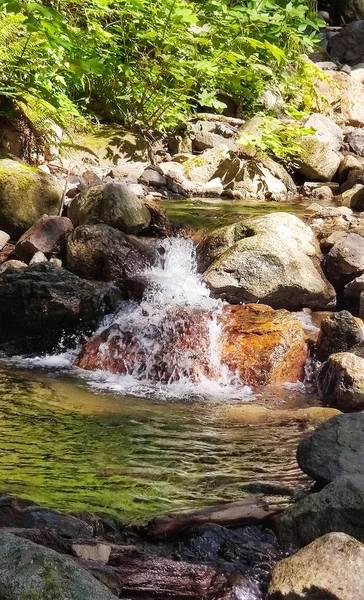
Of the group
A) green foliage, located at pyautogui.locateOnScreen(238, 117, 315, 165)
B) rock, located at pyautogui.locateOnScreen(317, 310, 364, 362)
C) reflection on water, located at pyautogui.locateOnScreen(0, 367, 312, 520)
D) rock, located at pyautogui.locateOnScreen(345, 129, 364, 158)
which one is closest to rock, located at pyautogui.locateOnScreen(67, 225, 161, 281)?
reflection on water, located at pyautogui.locateOnScreen(0, 367, 312, 520)

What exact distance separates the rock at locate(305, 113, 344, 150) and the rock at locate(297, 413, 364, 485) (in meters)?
10.3

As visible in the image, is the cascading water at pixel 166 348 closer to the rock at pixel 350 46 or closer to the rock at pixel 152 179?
the rock at pixel 152 179

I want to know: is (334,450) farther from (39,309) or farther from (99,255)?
(99,255)

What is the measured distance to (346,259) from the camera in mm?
7750

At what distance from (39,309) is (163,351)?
119cm

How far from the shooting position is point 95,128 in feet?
39.2

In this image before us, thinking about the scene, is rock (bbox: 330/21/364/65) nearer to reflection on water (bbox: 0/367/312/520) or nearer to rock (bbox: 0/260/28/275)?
rock (bbox: 0/260/28/275)

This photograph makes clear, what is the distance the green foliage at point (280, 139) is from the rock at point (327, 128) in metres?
0.81

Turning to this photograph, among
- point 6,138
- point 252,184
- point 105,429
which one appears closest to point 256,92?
point 252,184

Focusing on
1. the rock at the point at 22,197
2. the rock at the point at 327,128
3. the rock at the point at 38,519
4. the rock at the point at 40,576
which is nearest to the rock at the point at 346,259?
the rock at the point at 22,197

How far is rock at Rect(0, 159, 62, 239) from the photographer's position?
818cm

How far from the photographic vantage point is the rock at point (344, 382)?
5449 mm

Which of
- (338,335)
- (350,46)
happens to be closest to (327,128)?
(350,46)

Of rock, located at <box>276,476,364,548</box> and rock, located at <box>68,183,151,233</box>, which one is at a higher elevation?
rock, located at <box>68,183,151,233</box>
